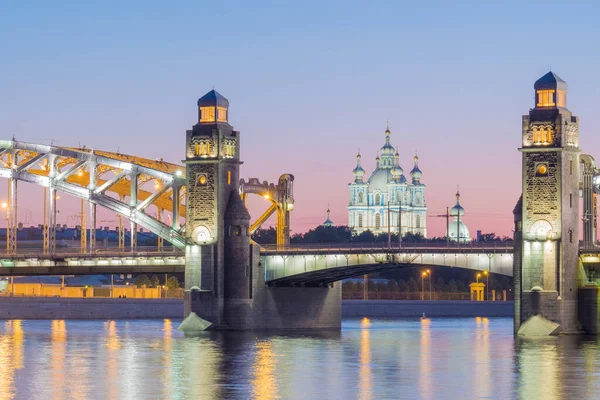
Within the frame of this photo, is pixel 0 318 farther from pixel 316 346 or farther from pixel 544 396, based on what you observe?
pixel 544 396

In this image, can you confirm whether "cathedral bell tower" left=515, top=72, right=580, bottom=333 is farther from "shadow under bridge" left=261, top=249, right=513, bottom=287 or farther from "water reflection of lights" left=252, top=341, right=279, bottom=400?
"water reflection of lights" left=252, top=341, right=279, bottom=400

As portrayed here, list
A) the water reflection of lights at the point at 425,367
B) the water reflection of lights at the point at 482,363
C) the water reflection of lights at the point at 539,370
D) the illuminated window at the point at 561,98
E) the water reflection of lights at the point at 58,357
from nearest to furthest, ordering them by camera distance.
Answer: the water reflection of lights at the point at 539,370 < the water reflection of lights at the point at 425,367 < the water reflection of lights at the point at 482,363 < the water reflection of lights at the point at 58,357 < the illuminated window at the point at 561,98

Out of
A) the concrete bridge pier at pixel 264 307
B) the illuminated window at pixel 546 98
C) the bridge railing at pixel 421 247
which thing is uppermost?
the illuminated window at pixel 546 98

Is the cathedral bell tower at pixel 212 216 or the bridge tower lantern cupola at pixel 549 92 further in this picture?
the cathedral bell tower at pixel 212 216

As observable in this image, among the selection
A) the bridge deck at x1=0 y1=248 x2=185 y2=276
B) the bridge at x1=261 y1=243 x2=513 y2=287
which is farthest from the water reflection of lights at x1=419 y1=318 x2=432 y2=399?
the bridge deck at x1=0 y1=248 x2=185 y2=276

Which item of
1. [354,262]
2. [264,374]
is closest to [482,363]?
[264,374]

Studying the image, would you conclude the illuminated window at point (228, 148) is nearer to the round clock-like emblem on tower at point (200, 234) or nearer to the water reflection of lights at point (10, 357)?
the round clock-like emblem on tower at point (200, 234)

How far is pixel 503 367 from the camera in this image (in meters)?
78.0

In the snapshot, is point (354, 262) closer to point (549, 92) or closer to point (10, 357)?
point (549, 92)

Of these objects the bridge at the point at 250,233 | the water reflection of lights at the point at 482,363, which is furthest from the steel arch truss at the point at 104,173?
the water reflection of lights at the point at 482,363

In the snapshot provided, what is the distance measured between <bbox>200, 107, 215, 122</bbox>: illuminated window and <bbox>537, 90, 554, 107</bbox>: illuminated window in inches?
978

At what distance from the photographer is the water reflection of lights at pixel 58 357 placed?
6546 centimetres

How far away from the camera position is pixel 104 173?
128875mm

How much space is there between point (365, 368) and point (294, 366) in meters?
3.47
